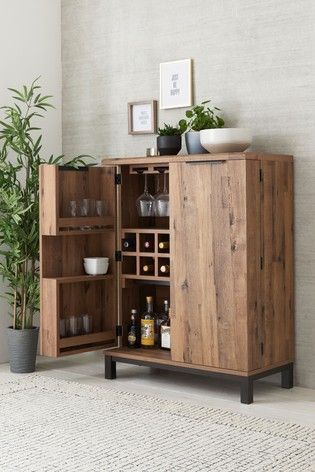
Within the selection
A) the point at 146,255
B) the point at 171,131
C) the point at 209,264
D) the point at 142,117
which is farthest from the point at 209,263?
the point at 142,117

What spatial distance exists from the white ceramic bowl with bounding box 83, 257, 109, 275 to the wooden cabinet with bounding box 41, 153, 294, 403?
6 cm

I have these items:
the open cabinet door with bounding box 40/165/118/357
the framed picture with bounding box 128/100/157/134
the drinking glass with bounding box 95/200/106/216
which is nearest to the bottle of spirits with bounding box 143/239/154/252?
the open cabinet door with bounding box 40/165/118/357

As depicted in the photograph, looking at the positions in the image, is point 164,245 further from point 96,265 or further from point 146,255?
point 96,265

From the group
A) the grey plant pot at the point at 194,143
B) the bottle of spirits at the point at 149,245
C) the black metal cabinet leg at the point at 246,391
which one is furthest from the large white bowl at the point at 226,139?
the black metal cabinet leg at the point at 246,391

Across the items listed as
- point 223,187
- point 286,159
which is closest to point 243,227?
point 223,187

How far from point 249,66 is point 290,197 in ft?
2.80

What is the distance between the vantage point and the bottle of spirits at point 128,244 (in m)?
5.14

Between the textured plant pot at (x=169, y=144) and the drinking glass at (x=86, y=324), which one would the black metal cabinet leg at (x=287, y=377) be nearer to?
the drinking glass at (x=86, y=324)

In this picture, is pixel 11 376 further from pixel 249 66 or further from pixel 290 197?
pixel 249 66

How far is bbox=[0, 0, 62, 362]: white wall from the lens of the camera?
5648 millimetres

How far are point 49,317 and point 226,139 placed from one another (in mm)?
1499

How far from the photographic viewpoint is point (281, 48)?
4.80m

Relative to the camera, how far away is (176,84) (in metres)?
5.31

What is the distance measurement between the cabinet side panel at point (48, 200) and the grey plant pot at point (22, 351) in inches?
32.4
